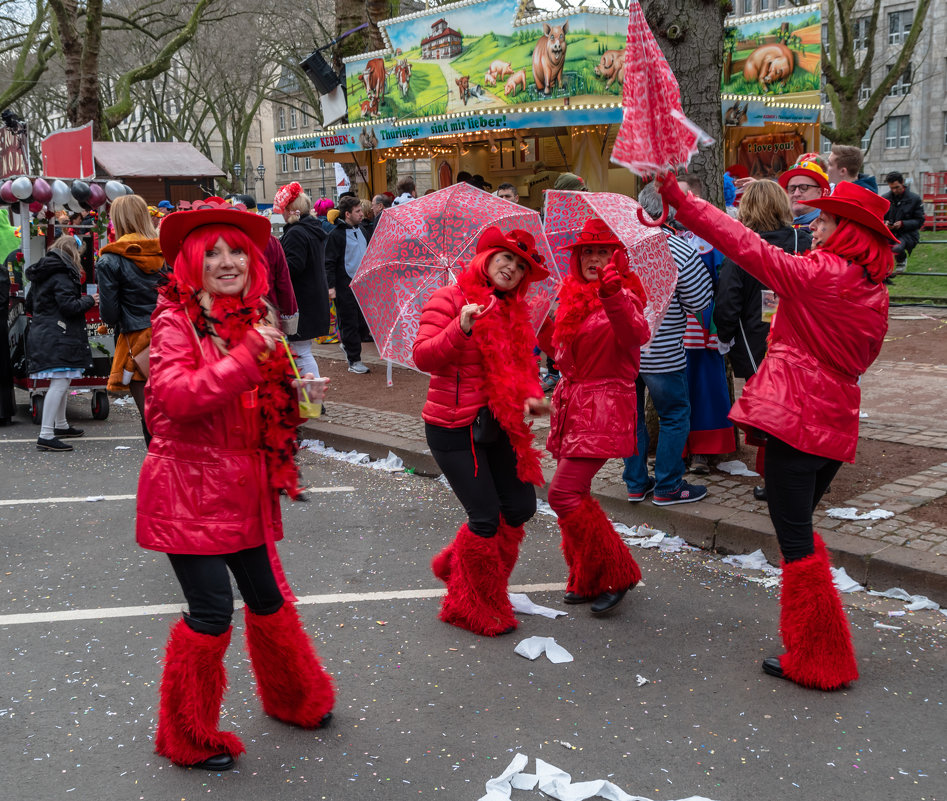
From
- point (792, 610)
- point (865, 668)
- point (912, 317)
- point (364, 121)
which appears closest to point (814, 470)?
point (792, 610)

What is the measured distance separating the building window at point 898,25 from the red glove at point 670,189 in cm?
5210

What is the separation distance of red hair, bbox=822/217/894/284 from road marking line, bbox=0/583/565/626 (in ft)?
7.42

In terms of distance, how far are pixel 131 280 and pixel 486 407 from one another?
3.72m

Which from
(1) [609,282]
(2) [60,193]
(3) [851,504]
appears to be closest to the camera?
(1) [609,282]

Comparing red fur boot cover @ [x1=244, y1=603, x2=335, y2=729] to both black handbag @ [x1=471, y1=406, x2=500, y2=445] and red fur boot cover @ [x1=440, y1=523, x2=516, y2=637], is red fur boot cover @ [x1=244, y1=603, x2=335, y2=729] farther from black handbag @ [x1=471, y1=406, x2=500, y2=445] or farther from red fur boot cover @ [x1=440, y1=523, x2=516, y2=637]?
black handbag @ [x1=471, y1=406, x2=500, y2=445]

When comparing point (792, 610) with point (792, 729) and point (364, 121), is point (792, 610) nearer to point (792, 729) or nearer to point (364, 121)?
point (792, 729)

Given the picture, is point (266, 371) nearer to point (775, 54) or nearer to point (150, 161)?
point (775, 54)

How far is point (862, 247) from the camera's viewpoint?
3537 mm

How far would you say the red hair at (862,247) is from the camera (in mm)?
3545

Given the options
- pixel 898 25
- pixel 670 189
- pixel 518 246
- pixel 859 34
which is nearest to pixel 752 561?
pixel 518 246

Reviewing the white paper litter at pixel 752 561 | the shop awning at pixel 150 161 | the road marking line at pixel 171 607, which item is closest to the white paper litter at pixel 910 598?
the white paper litter at pixel 752 561

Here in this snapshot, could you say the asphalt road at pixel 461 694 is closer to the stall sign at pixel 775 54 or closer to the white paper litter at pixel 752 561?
the white paper litter at pixel 752 561

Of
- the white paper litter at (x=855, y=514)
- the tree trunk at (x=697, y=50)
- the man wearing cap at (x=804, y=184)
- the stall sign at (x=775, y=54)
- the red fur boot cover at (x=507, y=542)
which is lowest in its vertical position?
the white paper litter at (x=855, y=514)

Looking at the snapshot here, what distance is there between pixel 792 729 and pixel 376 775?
1516 mm
